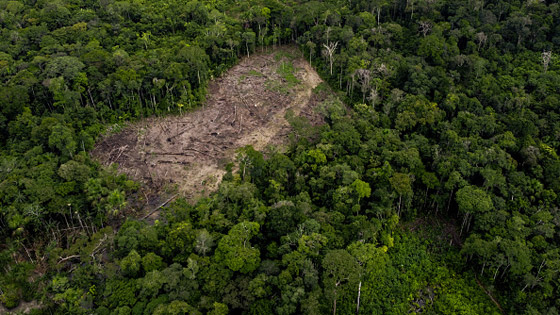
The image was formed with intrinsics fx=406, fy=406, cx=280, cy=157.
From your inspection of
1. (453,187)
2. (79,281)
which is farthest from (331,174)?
(79,281)

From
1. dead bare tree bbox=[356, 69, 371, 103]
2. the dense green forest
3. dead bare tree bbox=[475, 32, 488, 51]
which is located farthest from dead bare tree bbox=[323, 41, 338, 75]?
dead bare tree bbox=[475, 32, 488, 51]

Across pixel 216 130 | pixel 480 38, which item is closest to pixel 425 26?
pixel 480 38

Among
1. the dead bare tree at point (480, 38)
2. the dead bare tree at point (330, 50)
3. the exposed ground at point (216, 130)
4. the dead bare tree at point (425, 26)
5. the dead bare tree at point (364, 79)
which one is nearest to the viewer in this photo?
the exposed ground at point (216, 130)

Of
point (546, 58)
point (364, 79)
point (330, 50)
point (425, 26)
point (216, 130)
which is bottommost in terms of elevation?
point (216, 130)

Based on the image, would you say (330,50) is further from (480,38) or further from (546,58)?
(546,58)

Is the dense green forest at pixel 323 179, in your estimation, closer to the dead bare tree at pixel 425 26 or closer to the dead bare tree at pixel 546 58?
the dead bare tree at pixel 546 58

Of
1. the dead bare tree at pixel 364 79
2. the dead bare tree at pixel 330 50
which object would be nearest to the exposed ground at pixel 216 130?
the dead bare tree at pixel 330 50
